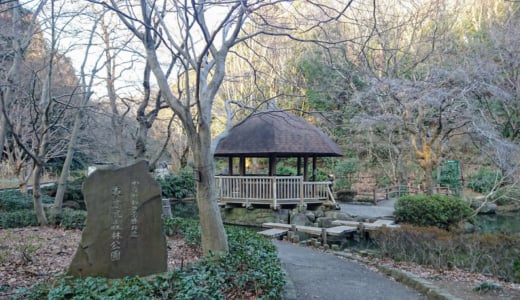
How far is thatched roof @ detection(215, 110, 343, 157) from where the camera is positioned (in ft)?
49.6

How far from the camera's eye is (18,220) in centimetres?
1045

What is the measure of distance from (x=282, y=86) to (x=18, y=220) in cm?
1752

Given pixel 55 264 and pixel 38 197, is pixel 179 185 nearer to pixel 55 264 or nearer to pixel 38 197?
pixel 38 197

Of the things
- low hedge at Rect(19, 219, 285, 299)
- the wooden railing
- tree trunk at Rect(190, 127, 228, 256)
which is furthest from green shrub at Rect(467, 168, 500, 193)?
low hedge at Rect(19, 219, 285, 299)

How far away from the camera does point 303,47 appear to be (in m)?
25.5

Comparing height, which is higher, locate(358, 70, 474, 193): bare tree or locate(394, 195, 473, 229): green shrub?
locate(358, 70, 474, 193): bare tree

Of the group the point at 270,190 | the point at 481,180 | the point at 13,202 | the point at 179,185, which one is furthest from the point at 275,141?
the point at 481,180

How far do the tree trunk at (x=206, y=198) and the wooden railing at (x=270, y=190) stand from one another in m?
9.38

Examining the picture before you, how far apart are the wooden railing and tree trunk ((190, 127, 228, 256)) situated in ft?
30.8

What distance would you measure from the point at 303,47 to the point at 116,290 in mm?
23545

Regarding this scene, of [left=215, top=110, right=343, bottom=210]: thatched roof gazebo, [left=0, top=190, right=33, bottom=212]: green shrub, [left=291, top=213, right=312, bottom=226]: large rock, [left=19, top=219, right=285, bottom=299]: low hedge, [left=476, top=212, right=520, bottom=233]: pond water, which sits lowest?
[left=476, top=212, right=520, bottom=233]: pond water

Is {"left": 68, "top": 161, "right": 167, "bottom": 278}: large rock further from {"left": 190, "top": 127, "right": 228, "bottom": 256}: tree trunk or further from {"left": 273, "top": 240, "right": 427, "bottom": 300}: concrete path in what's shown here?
{"left": 273, "top": 240, "right": 427, "bottom": 300}: concrete path

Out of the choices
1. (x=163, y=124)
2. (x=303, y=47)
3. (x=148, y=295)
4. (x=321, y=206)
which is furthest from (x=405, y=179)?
(x=148, y=295)

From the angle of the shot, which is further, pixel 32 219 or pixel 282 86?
pixel 282 86
